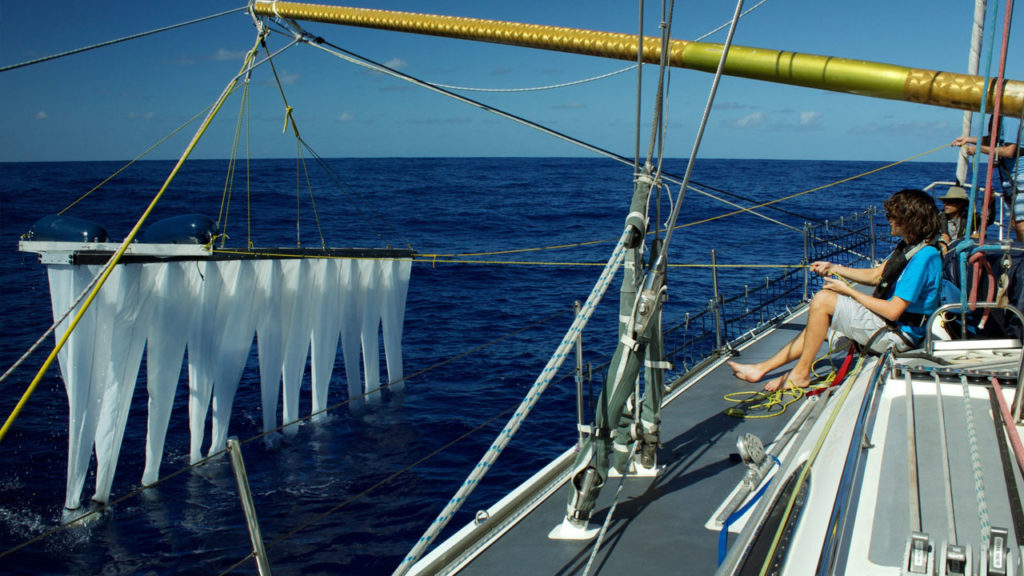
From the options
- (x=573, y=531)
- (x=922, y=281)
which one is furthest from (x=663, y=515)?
(x=922, y=281)

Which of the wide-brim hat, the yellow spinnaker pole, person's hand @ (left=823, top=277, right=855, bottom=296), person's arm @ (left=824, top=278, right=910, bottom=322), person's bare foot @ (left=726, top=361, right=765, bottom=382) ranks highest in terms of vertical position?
the yellow spinnaker pole

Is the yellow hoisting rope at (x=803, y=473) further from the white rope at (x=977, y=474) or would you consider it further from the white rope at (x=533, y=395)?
the white rope at (x=533, y=395)

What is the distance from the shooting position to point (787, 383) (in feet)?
21.2

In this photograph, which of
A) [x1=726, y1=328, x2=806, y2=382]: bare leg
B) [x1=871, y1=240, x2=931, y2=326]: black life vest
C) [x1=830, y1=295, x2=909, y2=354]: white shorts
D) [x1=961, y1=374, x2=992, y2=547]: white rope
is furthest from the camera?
[x1=726, y1=328, x2=806, y2=382]: bare leg

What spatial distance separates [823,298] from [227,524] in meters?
7.40

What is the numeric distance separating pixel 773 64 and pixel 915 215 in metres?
2.33

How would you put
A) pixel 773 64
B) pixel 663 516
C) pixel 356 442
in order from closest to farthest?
pixel 773 64 → pixel 663 516 → pixel 356 442

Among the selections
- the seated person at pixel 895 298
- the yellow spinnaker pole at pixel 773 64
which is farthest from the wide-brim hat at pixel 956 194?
the yellow spinnaker pole at pixel 773 64

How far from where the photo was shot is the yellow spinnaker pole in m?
3.78

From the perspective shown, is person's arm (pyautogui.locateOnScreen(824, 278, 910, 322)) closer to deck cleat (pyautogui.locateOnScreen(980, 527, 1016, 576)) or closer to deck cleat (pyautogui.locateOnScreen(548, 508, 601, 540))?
deck cleat (pyautogui.locateOnScreen(548, 508, 601, 540))

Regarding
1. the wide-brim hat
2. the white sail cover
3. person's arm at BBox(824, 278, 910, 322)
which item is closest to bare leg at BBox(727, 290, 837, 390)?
person's arm at BBox(824, 278, 910, 322)

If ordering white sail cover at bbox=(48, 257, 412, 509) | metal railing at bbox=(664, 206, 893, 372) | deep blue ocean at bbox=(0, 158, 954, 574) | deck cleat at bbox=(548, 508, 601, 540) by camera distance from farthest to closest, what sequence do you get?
white sail cover at bbox=(48, 257, 412, 509) → metal railing at bbox=(664, 206, 893, 372) → deep blue ocean at bbox=(0, 158, 954, 574) → deck cleat at bbox=(548, 508, 601, 540)

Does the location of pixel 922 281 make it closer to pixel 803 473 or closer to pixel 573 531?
pixel 803 473

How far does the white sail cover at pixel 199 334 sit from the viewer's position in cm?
859
